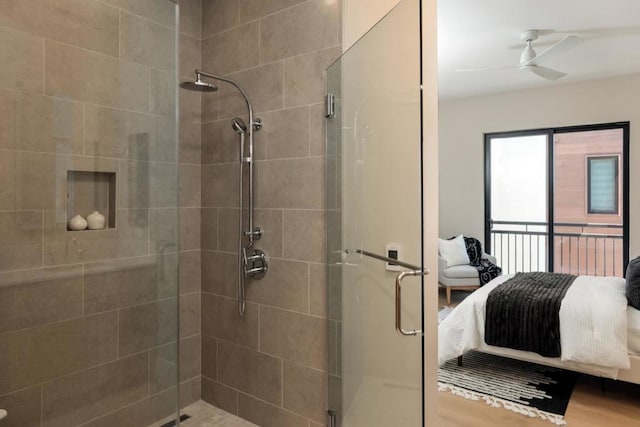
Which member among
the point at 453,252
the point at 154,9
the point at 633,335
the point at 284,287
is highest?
the point at 154,9

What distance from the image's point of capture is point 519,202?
230 inches

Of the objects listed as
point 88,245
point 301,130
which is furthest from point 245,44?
point 88,245

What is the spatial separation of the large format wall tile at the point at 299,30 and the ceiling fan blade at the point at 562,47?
2351mm

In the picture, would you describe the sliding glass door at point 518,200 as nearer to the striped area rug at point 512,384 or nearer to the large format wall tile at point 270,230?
the striped area rug at point 512,384

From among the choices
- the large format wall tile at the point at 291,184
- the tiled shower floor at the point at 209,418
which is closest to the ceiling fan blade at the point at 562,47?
the large format wall tile at the point at 291,184

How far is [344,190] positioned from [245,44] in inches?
46.2

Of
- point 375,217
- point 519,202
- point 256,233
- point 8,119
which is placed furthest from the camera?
point 519,202

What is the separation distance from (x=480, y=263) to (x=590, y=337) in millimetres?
2838

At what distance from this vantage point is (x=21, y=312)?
1507 millimetres

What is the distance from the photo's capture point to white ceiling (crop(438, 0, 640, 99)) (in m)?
3.13

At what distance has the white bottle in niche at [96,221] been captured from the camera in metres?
1.66

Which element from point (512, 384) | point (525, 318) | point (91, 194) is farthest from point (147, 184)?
point (512, 384)

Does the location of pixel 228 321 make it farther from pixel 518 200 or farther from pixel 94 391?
pixel 518 200

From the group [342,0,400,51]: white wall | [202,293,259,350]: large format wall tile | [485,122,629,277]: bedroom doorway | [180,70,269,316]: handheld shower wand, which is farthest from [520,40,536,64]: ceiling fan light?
[202,293,259,350]: large format wall tile
